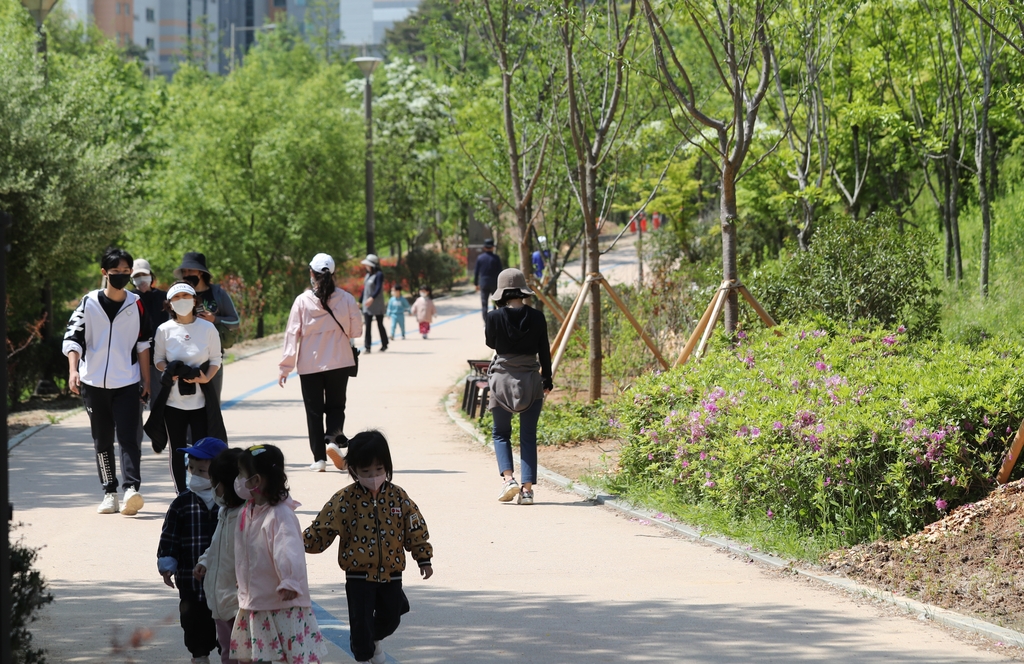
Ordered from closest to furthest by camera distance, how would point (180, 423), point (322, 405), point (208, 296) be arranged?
point (180, 423) → point (208, 296) → point (322, 405)

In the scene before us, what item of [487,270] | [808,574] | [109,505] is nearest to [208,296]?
[109,505]

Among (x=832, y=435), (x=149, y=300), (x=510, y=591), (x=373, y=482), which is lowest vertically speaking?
(x=510, y=591)

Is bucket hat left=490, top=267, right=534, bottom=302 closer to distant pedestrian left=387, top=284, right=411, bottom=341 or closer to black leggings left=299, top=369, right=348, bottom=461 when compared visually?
black leggings left=299, top=369, right=348, bottom=461

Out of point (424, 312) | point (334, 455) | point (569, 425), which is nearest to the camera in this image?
point (334, 455)

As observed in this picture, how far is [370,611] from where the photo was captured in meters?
5.09

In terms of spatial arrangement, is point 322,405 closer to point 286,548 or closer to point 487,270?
point 286,548

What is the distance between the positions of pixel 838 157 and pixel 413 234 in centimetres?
1616

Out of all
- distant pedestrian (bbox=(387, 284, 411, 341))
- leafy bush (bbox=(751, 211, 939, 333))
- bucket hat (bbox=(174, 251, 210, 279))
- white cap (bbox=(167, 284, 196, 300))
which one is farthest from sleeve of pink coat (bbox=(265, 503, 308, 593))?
distant pedestrian (bbox=(387, 284, 411, 341))

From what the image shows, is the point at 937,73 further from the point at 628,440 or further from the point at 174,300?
the point at 174,300

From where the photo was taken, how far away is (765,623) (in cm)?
586

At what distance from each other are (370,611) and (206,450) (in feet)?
3.09

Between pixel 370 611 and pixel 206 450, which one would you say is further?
pixel 206 450

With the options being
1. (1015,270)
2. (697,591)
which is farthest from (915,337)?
(697,591)

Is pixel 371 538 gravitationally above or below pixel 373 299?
below
